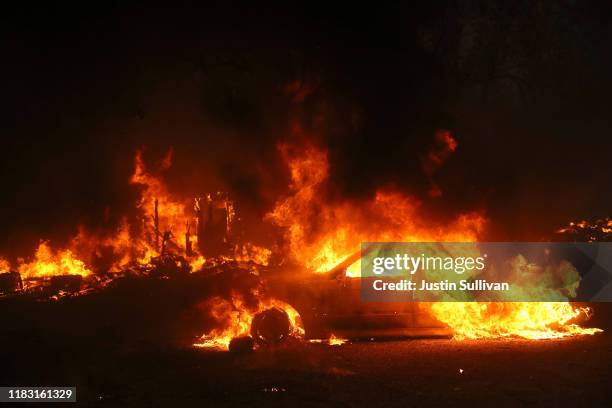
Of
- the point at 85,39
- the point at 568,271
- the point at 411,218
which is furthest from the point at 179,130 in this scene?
the point at 568,271

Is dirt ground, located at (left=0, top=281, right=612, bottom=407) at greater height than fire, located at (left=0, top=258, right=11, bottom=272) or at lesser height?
lesser

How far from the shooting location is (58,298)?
40.2ft

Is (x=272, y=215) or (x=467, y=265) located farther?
(x=272, y=215)

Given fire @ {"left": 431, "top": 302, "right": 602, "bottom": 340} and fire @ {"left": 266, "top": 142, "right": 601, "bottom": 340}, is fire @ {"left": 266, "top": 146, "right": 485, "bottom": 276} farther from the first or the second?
fire @ {"left": 431, "top": 302, "right": 602, "bottom": 340}

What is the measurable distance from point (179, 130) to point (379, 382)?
44.8 ft

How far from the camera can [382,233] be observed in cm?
1148

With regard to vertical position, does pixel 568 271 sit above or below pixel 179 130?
below

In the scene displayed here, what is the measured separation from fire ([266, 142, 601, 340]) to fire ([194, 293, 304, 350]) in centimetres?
97

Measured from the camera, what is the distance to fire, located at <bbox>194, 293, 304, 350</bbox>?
9.04 meters

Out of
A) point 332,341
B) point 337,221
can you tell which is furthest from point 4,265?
point 332,341

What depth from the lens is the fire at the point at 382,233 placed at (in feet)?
30.3

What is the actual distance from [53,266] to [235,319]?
339 inches

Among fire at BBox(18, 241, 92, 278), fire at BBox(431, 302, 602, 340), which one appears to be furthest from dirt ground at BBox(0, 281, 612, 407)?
fire at BBox(18, 241, 92, 278)

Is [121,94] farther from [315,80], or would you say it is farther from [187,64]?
[315,80]
